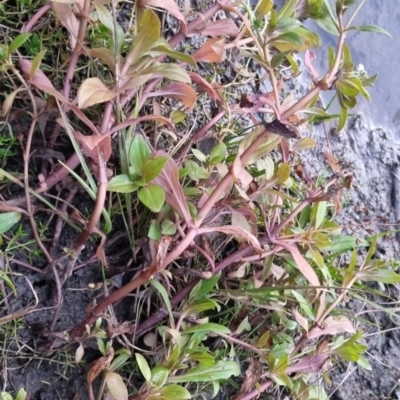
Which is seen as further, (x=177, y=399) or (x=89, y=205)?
(x=89, y=205)

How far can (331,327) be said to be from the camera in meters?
0.90

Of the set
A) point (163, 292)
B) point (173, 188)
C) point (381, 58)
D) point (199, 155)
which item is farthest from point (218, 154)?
point (381, 58)

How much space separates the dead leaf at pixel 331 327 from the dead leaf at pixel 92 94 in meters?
0.53

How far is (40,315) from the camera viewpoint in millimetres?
784

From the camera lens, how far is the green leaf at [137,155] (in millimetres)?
721

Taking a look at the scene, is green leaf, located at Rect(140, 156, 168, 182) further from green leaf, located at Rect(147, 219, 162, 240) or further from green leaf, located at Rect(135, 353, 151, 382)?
green leaf, located at Rect(135, 353, 151, 382)

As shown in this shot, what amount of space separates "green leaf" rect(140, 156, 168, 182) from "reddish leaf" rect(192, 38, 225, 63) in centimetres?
22

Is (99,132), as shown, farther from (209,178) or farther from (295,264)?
(295,264)

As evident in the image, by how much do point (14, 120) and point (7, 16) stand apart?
180 mm

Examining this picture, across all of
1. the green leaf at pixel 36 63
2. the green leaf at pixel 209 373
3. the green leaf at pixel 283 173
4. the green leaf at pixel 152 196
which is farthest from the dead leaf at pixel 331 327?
the green leaf at pixel 36 63

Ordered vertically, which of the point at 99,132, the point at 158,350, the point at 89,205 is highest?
the point at 99,132

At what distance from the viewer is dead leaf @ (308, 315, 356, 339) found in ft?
2.91

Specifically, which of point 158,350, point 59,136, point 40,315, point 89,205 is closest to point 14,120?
point 59,136

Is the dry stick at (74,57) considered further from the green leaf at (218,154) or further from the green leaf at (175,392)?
the green leaf at (175,392)
